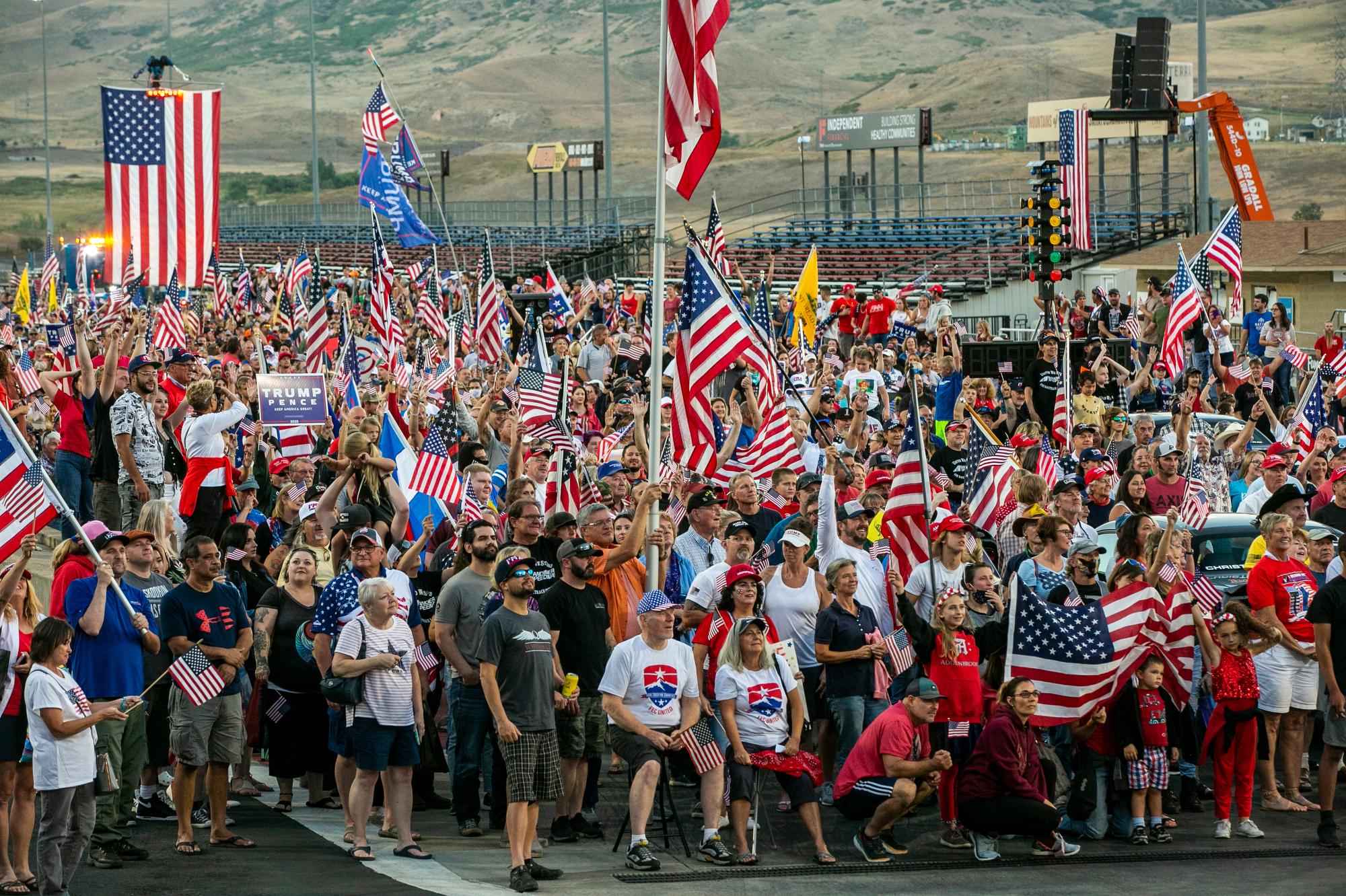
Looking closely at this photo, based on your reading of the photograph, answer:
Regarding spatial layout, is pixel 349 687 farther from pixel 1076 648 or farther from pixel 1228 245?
pixel 1228 245

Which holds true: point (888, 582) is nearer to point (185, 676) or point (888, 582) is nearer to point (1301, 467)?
point (185, 676)

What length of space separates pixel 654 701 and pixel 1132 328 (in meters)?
18.2

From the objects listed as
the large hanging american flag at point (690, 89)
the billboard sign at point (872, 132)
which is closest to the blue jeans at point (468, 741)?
the large hanging american flag at point (690, 89)

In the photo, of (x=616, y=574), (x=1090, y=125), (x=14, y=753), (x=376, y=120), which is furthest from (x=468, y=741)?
(x=1090, y=125)

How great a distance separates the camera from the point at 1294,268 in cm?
3578

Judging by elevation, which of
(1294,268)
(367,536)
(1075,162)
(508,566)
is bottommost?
(508,566)

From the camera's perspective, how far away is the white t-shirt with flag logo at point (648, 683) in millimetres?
10305

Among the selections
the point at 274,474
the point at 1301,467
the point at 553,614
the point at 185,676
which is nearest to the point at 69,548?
the point at 185,676

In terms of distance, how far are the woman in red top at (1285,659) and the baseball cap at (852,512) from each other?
245 centimetres

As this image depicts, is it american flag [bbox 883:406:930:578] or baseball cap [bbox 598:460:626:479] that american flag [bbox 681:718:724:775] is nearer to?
american flag [bbox 883:406:930:578]

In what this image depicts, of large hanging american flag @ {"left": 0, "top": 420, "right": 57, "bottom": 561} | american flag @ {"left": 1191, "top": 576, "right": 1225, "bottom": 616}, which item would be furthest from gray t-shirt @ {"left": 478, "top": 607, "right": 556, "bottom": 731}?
Result: american flag @ {"left": 1191, "top": 576, "right": 1225, "bottom": 616}

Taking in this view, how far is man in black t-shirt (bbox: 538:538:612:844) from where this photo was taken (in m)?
10.7

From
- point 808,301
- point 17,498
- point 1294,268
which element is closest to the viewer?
point 17,498

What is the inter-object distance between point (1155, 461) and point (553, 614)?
6017 millimetres
